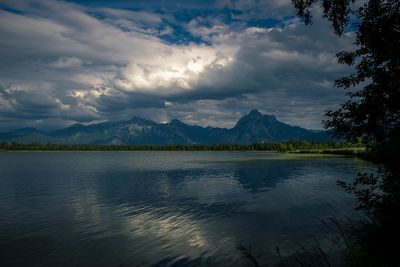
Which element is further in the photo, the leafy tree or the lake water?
the lake water

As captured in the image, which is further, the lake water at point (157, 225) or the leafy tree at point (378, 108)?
the lake water at point (157, 225)

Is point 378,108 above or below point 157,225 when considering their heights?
above

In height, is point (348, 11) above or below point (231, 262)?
above

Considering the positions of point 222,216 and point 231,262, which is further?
point 222,216

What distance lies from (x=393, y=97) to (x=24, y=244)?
27915 mm

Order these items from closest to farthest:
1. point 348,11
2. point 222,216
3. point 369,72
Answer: point 369,72, point 348,11, point 222,216

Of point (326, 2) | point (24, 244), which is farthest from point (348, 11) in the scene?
point (24, 244)

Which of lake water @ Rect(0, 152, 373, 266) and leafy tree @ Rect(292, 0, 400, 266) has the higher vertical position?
leafy tree @ Rect(292, 0, 400, 266)

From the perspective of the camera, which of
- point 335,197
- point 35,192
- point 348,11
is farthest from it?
point 35,192

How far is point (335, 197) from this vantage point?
36.8m

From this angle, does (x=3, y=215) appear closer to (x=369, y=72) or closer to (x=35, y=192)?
(x=35, y=192)

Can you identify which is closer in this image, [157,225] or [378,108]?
[378,108]

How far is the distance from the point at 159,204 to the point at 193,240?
14.8 metres

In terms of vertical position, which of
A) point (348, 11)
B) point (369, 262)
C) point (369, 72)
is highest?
point (348, 11)
